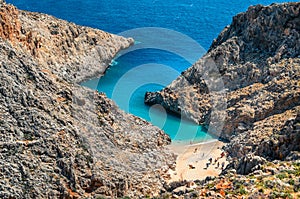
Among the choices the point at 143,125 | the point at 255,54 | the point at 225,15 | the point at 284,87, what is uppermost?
the point at 225,15

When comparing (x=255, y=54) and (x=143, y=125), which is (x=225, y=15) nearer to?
(x=255, y=54)

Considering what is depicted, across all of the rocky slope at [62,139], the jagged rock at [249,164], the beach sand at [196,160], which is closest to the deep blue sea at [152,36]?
the beach sand at [196,160]

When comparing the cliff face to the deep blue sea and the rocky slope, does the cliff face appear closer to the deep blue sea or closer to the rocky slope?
the deep blue sea

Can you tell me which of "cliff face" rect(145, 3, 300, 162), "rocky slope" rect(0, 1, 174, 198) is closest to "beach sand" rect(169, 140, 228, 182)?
"rocky slope" rect(0, 1, 174, 198)

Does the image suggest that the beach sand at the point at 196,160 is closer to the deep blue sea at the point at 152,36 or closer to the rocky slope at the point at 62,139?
the rocky slope at the point at 62,139

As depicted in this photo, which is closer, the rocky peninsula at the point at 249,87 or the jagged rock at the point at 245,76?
the rocky peninsula at the point at 249,87

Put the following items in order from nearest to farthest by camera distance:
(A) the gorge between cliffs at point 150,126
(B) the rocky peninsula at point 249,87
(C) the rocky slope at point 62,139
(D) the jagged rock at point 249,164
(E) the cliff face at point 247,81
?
1. (A) the gorge between cliffs at point 150,126
2. (C) the rocky slope at point 62,139
3. (D) the jagged rock at point 249,164
4. (B) the rocky peninsula at point 249,87
5. (E) the cliff face at point 247,81

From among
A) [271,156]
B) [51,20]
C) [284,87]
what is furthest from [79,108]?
[51,20]
